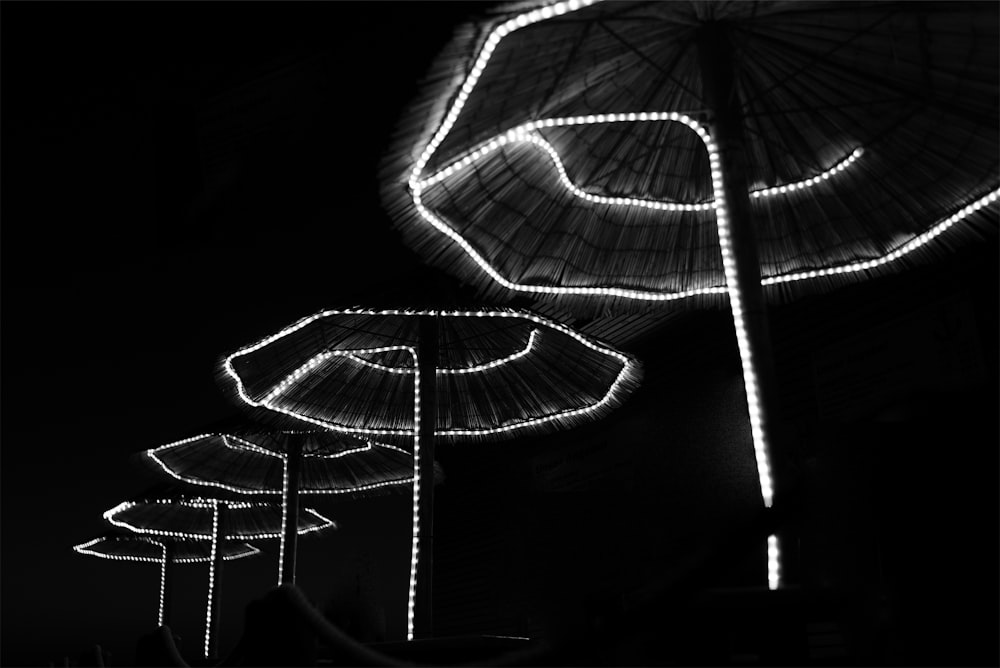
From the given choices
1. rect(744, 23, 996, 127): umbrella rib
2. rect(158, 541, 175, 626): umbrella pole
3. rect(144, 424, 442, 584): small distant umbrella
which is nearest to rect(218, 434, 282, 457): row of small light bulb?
rect(144, 424, 442, 584): small distant umbrella

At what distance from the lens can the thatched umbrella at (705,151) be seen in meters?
4.17

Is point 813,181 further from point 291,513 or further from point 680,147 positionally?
point 291,513

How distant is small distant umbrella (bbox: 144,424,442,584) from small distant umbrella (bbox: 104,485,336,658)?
4.83 ft

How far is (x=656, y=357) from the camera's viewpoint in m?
9.05

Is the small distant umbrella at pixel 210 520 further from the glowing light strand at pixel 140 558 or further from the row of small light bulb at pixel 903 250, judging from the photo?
the row of small light bulb at pixel 903 250

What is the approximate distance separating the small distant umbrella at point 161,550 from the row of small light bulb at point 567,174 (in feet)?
39.6

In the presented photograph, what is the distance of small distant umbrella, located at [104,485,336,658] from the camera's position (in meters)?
12.5

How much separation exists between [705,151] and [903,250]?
1.41 metres

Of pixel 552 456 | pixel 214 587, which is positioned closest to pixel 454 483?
pixel 552 456

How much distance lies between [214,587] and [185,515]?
2412mm

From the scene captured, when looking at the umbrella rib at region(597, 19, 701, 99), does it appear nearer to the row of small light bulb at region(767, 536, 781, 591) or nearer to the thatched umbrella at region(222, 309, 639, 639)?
the thatched umbrella at region(222, 309, 639, 639)

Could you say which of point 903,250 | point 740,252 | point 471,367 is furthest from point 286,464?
point 740,252

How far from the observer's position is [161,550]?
59.3ft

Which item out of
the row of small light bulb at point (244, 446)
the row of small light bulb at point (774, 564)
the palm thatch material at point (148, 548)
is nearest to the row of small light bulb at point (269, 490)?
the row of small light bulb at point (244, 446)
